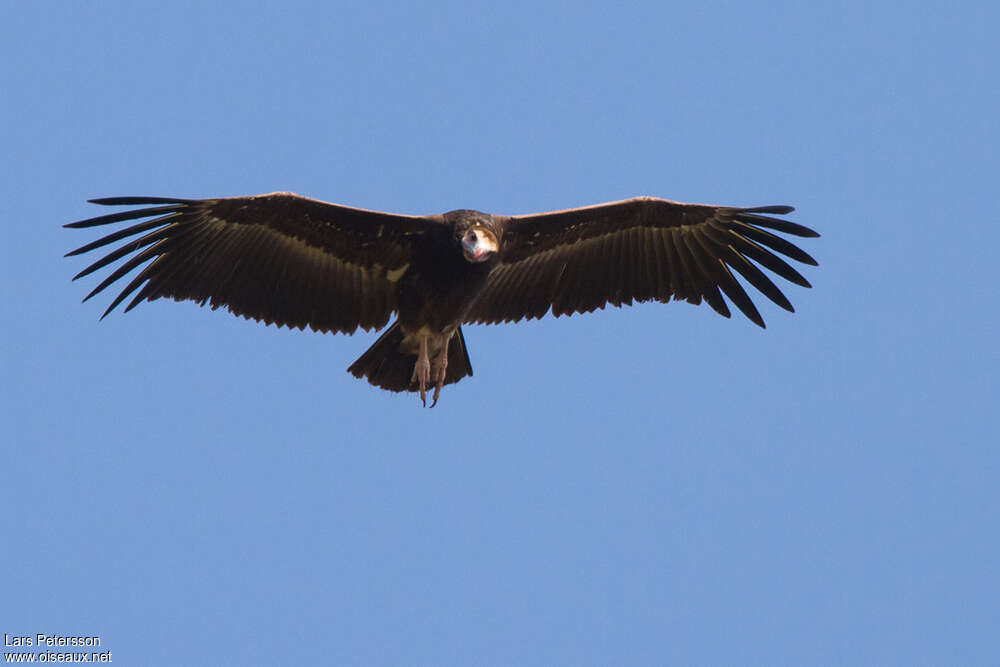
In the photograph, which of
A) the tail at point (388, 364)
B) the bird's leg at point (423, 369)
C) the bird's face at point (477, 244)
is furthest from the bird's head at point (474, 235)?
the tail at point (388, 364)

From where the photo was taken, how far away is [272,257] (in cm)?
1131

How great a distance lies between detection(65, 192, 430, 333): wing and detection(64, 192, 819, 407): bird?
0.01 meters

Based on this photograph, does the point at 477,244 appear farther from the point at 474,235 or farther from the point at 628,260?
the point at 628,260

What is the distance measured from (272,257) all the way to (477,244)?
180cm

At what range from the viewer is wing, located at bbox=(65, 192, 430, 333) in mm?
10836

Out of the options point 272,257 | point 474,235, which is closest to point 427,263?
point 474,235

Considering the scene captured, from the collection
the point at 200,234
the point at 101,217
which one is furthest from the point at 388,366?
the point at 101,217

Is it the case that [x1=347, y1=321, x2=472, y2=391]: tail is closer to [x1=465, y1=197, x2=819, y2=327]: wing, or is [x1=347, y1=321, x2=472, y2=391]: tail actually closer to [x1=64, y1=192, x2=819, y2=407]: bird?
[x1=64, y1=192, x2=819, y2=407]: bird

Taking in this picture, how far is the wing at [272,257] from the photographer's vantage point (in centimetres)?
1084

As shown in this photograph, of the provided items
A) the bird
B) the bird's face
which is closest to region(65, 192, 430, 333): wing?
the bird

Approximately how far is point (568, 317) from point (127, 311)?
3.73 meters

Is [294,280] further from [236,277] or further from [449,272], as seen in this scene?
[449,272]

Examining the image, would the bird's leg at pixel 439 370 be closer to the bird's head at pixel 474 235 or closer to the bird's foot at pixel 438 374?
the bird's foot at pixel 438 374

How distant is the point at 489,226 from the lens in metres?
10.9
